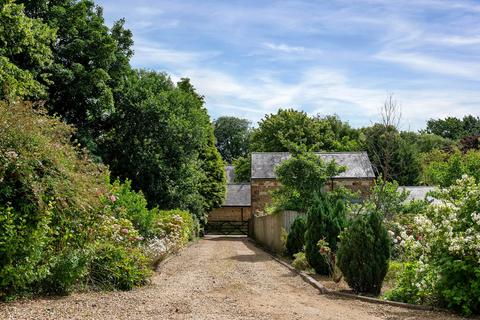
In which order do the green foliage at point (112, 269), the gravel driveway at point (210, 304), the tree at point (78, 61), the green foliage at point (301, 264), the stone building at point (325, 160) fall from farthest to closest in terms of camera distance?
the stone building at point (325, 160) < the tree at point (78, 61) < the green foliage at point (301, 264) < the green foliage at point (112, 269) < the gravel driveway at point (210, 304)

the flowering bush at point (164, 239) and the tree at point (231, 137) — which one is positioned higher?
the tree at point (231, 137)

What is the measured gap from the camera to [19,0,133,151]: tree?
2197 cm

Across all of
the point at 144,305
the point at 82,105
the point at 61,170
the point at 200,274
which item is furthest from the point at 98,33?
the point at 144,305

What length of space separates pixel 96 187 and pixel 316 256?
6.35 metres

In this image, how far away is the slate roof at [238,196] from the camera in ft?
173

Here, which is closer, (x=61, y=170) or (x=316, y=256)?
(x=61, y=170)

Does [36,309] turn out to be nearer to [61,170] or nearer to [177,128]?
[61,170]

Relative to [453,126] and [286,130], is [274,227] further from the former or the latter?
[453,126]

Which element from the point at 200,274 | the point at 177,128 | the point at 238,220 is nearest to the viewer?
the point at 200,274

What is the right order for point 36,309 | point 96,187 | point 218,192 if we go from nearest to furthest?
point 36,309 → point 96,187 → point 218,192

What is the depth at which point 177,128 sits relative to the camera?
1032 inches

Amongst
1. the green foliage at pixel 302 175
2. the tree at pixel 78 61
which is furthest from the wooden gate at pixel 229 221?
the tree at pixel 78 61

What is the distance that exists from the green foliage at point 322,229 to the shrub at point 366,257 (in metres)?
2.92

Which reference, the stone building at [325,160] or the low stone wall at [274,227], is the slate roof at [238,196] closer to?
the stone building at [325,160]
